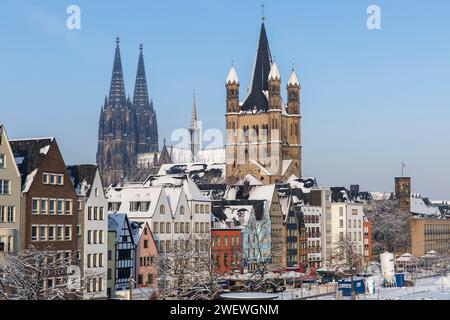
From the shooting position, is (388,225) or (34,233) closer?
(34,233)

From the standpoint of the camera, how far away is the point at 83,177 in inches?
1752

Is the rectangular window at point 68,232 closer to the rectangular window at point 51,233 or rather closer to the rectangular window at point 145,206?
the rectangular window at point 51,233

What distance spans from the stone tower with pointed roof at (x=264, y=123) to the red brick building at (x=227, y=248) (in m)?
55.5

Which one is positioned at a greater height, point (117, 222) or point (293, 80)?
point (293, 80)

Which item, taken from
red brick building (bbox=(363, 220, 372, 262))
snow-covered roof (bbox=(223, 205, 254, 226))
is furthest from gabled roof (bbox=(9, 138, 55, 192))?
red brick building (bbox=(363, 220, 372, 262))

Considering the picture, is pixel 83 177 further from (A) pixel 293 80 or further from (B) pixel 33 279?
(A) pixel 293 80

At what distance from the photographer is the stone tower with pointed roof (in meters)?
119

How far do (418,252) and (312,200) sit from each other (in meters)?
27.1

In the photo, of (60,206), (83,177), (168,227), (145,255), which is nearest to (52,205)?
(60,206)

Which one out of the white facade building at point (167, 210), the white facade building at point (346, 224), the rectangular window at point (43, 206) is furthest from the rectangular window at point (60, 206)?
the white facade building at point (346, 224)

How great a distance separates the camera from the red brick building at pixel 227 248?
58.8 metres

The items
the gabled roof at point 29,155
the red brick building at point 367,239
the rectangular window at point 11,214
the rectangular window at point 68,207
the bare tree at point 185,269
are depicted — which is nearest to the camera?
the bare tree at point 185,269

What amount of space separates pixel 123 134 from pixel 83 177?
91.1 meters
